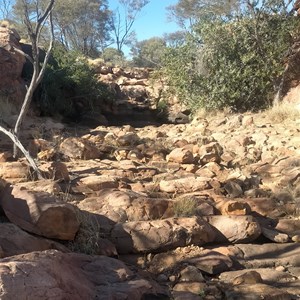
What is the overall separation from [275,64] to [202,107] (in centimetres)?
209

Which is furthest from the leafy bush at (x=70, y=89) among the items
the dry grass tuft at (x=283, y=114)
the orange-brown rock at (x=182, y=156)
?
the dry grass tuft at (x=283, y=114)

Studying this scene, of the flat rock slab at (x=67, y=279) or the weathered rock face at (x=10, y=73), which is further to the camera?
the weathered rock face at (x=10, y=73)

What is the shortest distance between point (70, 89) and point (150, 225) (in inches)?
369

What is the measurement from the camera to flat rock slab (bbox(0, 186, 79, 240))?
4301 mm

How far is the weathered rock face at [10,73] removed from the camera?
11.5m

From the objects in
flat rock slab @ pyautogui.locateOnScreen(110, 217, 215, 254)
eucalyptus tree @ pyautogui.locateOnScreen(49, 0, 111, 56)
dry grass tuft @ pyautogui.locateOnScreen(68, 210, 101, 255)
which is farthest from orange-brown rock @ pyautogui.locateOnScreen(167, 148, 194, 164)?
eucalyptus tree @ pyautogui.locateOnScreen(49, 0, 111, 56)

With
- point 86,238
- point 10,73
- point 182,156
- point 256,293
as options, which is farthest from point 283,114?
point 256,293

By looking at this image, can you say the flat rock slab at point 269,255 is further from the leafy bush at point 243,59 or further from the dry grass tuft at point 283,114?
the leafy bush at point 243,59

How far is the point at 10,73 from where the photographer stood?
1180cm

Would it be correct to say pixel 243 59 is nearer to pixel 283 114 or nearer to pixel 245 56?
pixel 245 56

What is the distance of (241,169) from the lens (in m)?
8.12

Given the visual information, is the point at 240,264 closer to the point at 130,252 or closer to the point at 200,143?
the point at 130,252

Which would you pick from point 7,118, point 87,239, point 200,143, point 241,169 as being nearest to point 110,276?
point 87,239

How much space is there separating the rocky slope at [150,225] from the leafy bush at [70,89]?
406 centimetres
